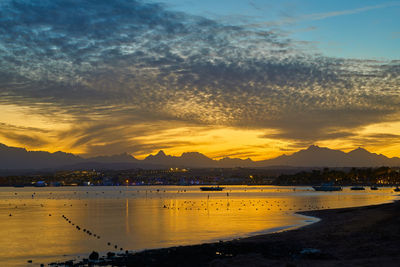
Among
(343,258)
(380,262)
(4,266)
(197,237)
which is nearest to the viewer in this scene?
(380,262)

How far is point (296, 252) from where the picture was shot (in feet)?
121

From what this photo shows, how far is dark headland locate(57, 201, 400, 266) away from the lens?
107 feet

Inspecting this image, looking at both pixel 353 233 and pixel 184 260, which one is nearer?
pixel 184 260

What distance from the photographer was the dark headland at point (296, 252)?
3262 centimetres

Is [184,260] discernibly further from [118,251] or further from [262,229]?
[262,229]

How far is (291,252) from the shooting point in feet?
123

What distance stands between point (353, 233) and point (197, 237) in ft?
61.4

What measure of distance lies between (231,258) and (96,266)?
10.5m

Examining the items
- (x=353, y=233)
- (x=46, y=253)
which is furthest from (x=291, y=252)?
(x=46, y=253)

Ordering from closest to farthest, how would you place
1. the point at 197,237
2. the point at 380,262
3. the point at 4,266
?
the point at 380,262
the point at 4,266
the point at 197,237

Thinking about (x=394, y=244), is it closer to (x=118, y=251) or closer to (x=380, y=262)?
(x=380, y=262)

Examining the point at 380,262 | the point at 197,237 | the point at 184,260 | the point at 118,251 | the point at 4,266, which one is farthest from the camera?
the point at 197,237

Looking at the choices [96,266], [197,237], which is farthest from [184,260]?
[197,237]

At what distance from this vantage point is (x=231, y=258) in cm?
3541
